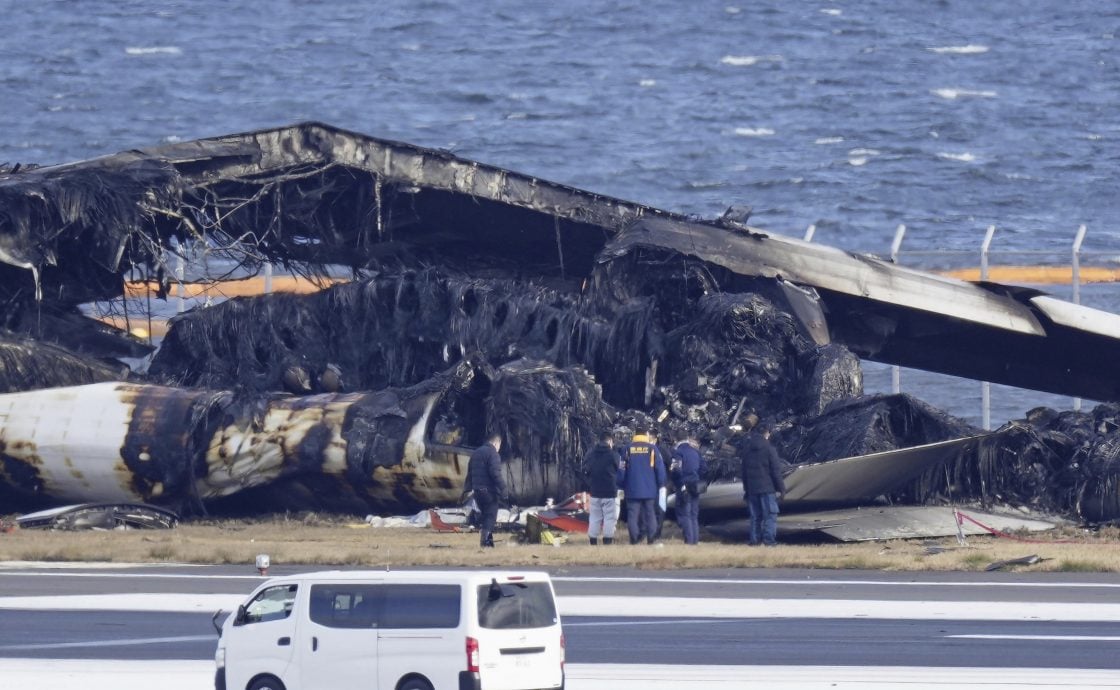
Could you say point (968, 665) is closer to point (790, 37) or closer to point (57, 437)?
point (57, 437)

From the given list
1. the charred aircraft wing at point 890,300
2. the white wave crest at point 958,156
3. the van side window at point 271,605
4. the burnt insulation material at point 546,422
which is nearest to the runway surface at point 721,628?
the van side window at point 271,605

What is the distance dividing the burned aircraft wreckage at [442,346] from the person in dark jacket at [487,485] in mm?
2787

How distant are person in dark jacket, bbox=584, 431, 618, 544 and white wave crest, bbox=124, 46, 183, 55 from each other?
7192 cm

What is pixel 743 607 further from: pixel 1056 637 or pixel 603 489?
pixel 603 489

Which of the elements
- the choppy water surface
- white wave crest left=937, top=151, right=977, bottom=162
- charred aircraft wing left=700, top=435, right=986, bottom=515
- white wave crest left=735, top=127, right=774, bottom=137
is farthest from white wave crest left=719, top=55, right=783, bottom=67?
charred aircraft wing left=700, top=435, right=986, bottom=515

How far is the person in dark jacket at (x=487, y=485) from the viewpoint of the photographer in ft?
77.2

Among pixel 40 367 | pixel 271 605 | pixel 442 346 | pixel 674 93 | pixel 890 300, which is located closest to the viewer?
pixel 271 605

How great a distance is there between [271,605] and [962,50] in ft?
270

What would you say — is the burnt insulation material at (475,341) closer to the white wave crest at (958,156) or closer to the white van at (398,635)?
the white van at (398,635)

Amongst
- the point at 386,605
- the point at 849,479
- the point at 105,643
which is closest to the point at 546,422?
the point at 849,479

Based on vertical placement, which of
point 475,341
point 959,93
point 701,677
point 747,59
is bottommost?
point 475,341

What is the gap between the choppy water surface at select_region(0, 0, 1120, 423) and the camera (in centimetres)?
6856

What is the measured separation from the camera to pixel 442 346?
2923cm

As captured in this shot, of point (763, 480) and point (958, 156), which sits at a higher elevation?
point (763, 480)
